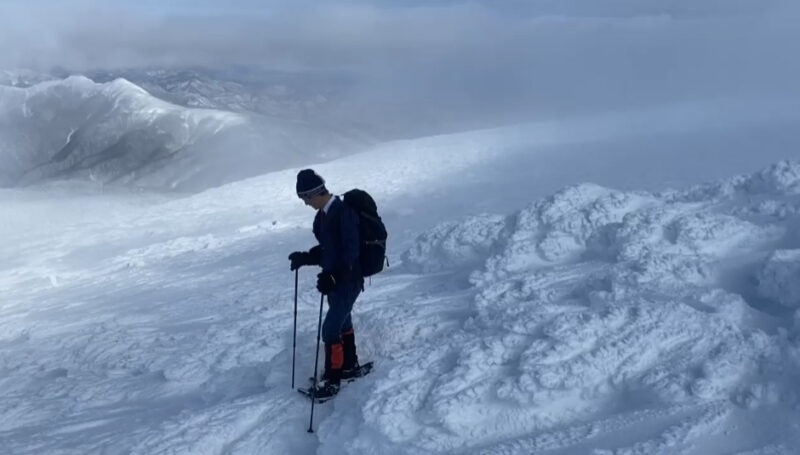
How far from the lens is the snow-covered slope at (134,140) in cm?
8400

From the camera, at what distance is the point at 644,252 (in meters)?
7.35

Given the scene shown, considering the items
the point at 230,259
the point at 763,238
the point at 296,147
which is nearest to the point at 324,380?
the point at 763,238

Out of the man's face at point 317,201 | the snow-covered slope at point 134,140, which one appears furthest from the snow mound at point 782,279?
the snow-covered slope at point 134,140

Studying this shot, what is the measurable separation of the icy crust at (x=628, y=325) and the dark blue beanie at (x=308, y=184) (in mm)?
1658

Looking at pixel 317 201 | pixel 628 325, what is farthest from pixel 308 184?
pixel 628 325

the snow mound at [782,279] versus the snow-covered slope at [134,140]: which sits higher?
the snow-covered slope at [134,140]

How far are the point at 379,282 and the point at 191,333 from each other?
7.34 feet

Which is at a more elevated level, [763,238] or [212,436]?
[763,238]

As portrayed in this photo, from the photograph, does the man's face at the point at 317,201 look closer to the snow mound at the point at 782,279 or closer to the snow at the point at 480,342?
the snow at the point at 480,342

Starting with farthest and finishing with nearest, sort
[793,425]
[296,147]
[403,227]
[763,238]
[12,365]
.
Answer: [296,147], [403,227], [12,365], [763,238], [793,425]

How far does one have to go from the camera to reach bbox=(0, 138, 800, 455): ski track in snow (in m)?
5.17

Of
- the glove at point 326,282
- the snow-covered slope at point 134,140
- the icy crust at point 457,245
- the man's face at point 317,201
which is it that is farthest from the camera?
the snow-covered slope at point 134,140

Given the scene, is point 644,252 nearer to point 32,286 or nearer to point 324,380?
point 324,380

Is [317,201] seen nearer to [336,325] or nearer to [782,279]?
[336,325]
